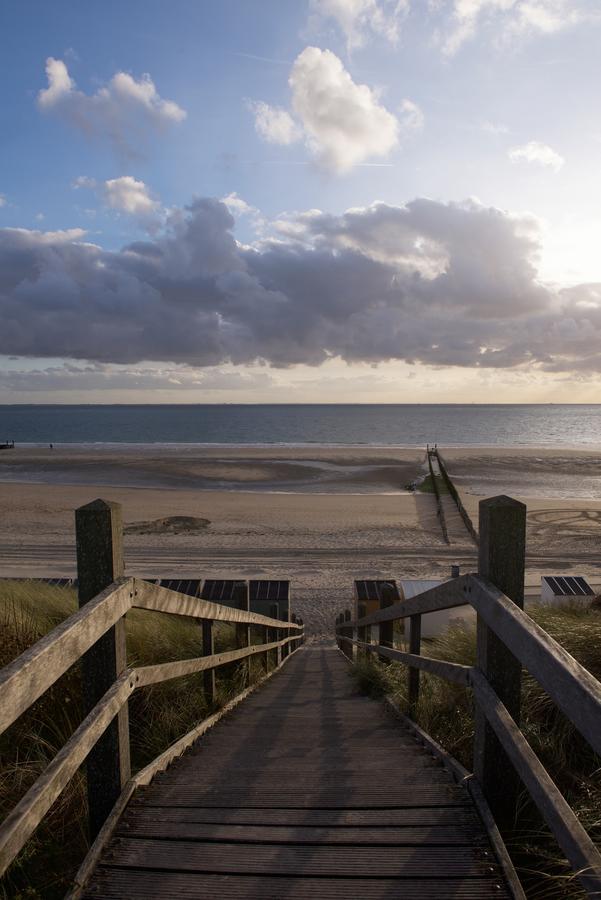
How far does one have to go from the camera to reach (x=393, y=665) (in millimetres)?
6297

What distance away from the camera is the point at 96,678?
2461 mm

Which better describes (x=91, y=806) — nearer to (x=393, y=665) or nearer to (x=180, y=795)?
(x=180, y=795)

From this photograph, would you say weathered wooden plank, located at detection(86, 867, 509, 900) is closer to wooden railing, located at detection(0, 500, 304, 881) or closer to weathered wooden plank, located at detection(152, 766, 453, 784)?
wooden railing, located at detection(0, 500, 304, 881)

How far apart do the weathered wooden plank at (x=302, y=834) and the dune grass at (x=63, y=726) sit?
331mm

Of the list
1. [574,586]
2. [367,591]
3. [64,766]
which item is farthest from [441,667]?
[574,586]

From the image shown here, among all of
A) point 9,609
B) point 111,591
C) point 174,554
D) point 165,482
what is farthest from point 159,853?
point 165,482

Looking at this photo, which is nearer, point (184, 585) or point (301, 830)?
point (301, 830)

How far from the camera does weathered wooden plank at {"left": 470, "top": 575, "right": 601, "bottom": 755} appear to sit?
1479 mm

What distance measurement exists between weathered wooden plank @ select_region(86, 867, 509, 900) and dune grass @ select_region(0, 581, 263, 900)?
36 cm

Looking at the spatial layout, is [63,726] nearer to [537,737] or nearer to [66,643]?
[66,643]

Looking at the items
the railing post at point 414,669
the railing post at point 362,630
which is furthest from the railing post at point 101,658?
the railing post at point 362,630

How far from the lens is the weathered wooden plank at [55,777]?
61.4 inches

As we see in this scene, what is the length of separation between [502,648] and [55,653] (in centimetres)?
173

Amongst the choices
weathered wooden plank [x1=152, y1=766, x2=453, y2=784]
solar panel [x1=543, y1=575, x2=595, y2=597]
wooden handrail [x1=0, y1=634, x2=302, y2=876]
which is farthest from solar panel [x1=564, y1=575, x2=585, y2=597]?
wooden handrail [x1=0, y1=634, x2=302, y2=876]
